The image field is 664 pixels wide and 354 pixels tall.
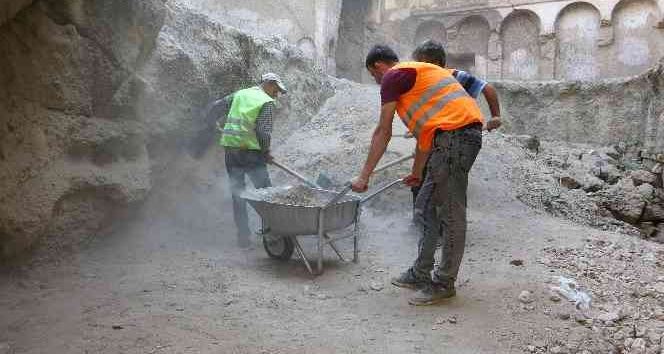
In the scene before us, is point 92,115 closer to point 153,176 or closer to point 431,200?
point 153,176

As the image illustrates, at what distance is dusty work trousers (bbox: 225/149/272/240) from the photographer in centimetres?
472

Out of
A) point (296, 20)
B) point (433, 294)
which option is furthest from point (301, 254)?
point (296, 20)

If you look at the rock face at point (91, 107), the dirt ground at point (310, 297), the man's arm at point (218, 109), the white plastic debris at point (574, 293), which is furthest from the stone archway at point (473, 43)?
the white plastic debris at point (574, 293)

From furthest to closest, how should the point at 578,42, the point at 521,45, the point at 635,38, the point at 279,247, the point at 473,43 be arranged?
the point at 473,43, the point at 521,45, the point at 578,42, the point at 635,38, the point at 279,247

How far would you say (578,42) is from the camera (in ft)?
58.4

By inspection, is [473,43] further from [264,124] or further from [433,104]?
[433,104]

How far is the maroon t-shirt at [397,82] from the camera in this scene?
3010 mm

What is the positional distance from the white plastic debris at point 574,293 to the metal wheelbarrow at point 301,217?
1.32 meters

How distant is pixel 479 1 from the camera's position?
1925cm

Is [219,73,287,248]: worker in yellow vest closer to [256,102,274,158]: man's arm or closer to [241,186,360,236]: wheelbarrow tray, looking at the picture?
[256,102,274,158]: man's arm

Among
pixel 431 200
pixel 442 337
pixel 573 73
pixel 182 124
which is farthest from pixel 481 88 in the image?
pixel 573 73

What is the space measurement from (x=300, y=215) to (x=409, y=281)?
0.92m

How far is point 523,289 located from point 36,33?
11.8 ft

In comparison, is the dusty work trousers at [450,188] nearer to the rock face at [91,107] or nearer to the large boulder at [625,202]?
the rock face at [91,107]
